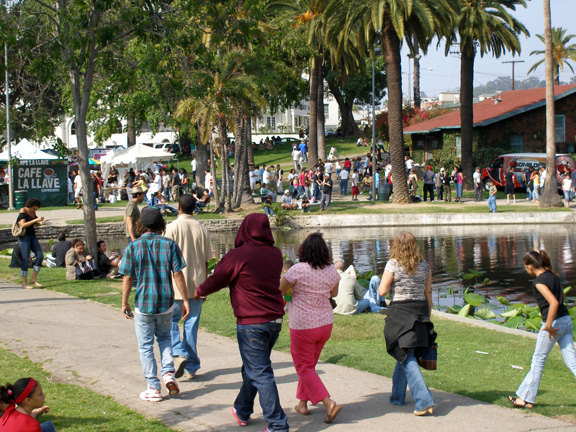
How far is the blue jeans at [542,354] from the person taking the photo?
6.06 m

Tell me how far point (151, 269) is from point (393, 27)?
2617cm

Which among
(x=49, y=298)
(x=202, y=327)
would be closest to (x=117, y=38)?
(x=49, y=298)

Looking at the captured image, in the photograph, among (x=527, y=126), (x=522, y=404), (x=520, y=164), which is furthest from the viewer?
(x=527, y=126)

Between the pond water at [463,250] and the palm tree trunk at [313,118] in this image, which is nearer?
the pond water at [463,250]

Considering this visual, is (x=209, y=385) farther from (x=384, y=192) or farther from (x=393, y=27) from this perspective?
(x=384, y=192)

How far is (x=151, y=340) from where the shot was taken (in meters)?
6.23

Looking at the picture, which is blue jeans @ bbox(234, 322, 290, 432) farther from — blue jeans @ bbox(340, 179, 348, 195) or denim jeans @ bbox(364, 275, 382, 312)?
blue jeans @ bbox(340, 179, 348, 195)

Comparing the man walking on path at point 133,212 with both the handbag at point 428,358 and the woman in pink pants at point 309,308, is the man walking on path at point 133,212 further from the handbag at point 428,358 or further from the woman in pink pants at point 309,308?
the handbag at point 428,358

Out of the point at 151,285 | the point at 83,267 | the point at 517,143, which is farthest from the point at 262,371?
the point at 517,143

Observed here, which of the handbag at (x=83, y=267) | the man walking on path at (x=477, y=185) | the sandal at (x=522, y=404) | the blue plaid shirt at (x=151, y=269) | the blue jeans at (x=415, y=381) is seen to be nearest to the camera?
the blue jeans at (x=415, y=381)

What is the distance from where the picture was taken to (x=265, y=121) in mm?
98875

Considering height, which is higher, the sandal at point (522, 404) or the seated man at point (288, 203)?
the seated man at point (288, 203)

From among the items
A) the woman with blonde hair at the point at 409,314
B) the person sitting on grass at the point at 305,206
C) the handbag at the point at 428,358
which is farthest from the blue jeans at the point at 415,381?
the person sitting on grass at the point at 305,206

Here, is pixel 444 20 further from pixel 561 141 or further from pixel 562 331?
pixel 562 331
